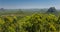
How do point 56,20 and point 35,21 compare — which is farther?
point 56,20

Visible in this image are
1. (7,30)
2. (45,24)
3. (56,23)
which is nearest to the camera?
(7,30)

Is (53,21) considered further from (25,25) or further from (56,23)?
(25,25)

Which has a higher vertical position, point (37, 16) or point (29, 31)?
point (37, 16)

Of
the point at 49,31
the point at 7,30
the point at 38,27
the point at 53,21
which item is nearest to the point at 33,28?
the point at 38,27

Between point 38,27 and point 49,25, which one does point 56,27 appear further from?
point 38,27

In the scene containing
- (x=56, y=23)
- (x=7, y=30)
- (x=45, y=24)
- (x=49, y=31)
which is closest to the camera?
(x=7, y=30)

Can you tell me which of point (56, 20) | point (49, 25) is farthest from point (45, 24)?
point (56, 20)

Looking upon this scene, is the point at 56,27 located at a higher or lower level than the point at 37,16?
lower

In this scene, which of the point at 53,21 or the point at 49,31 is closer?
the point at 49,31

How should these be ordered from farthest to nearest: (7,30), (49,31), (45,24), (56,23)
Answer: (56,23) < (45,24) < (49,31) < (7,30)
